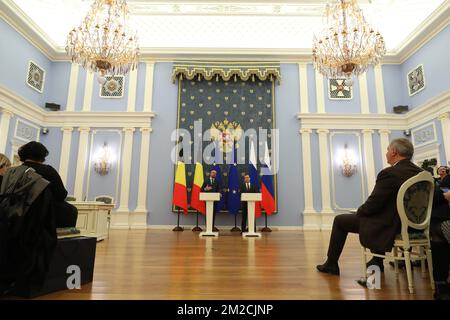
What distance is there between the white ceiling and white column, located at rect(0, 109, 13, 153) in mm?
2396

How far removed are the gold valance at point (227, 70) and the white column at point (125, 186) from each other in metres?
2.17

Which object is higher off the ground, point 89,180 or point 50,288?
point 89,180

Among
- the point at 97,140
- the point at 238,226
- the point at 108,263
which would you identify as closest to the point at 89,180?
the point at 97,140

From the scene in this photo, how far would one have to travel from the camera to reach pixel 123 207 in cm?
750

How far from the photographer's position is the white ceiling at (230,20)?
7230 mm

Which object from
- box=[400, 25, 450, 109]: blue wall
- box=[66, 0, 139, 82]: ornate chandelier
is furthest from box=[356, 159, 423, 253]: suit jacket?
box=[400, 25, 450, 109]: blue wall

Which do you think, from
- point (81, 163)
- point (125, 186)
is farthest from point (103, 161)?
point (125, 186)

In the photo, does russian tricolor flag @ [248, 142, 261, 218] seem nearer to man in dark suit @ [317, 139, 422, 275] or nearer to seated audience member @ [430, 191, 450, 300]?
man in dark suit @ [317, 139, 422, 275]

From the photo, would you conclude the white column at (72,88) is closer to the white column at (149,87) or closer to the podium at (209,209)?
the white column at (149,87)

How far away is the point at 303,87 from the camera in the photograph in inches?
322

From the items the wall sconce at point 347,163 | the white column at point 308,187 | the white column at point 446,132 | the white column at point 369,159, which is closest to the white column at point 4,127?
the white column at point 308,187

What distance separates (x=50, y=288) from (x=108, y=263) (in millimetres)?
965
